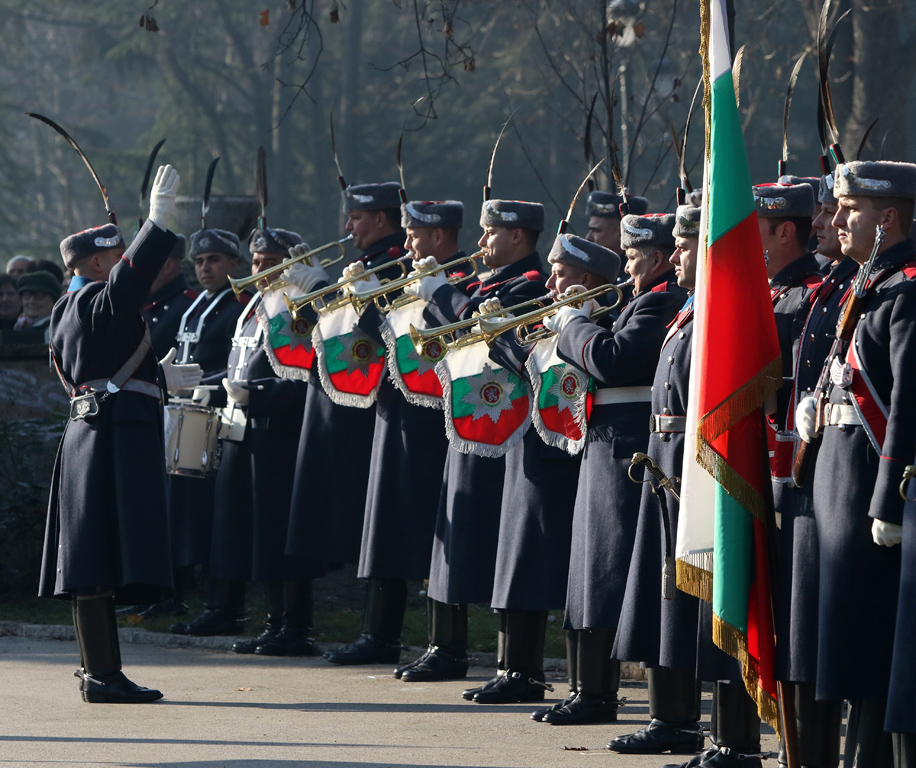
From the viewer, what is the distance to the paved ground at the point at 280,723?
5.46 m

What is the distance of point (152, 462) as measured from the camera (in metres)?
6.75

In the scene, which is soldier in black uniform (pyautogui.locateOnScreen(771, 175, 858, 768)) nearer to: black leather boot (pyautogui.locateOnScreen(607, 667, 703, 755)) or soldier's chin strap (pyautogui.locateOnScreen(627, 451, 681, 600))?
soldier's chin strap (pyautogui.locateOnScreen(627, 451, 681, 600))

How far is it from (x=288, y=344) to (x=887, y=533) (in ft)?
14.7

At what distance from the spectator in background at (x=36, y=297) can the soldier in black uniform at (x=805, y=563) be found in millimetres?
8628

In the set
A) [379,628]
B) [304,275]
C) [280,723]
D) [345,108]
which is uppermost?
[345,108]

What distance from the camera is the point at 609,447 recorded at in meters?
6.00

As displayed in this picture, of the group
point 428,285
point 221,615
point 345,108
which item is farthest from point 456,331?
point 345,108

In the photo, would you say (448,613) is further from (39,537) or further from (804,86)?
(804,86)

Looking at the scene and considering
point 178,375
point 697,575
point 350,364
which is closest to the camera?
point 697,575

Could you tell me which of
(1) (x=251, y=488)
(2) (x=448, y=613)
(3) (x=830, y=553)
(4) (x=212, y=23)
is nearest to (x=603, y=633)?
(2) (x=448, y=613)

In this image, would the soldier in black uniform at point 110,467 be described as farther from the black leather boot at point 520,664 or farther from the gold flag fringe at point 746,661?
the gold flag fringe at point 746,661

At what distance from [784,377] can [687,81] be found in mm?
19813

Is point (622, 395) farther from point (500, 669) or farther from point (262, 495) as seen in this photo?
point (262, 495)

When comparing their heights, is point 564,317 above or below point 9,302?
below
